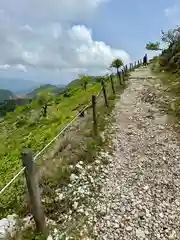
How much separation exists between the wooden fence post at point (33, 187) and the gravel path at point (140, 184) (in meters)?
1.29

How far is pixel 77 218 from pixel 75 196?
0.91 m

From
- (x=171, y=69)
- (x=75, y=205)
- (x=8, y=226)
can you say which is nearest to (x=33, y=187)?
(x=8, y=226)

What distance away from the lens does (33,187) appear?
6008 mm

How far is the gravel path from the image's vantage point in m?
7.04

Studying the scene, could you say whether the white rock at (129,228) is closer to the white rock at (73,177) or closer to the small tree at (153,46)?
the white rock at (73,177)

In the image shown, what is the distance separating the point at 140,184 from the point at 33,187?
3987 millimetres

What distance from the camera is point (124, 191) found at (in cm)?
862

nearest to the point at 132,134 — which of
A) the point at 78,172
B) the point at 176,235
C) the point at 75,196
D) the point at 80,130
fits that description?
the point at 80,130

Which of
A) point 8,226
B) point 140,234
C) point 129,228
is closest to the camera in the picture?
point 8,226

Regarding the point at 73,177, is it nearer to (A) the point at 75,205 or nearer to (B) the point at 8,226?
(A) the point at 75,205

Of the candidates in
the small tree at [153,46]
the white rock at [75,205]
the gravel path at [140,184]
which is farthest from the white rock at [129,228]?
the small tree at [153,46]

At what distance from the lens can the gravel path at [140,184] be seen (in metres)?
7.04

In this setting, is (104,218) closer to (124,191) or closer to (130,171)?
(124,191)

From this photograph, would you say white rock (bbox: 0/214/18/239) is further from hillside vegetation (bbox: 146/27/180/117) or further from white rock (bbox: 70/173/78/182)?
hillside vegetation (bbox: 146/27/180/117)
